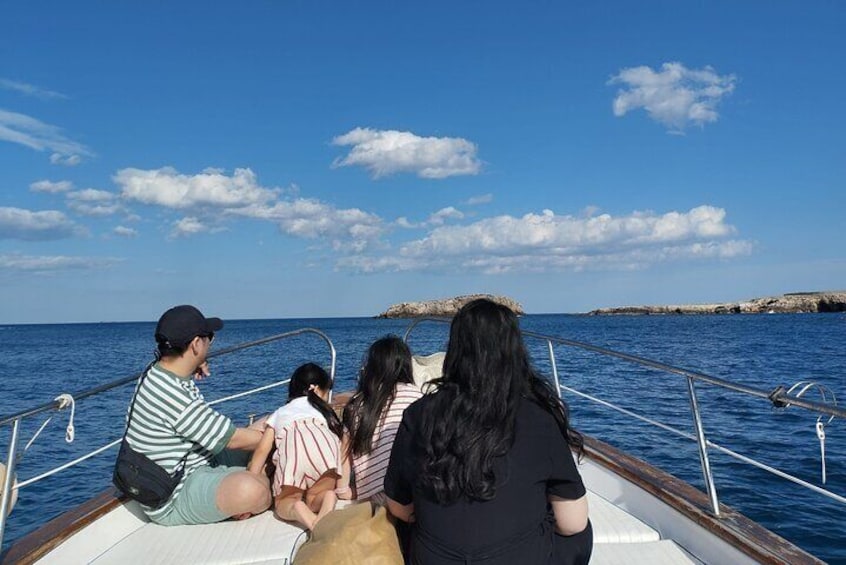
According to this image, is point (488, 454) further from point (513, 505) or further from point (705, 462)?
point (705, 462)

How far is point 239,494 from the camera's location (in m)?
3.51

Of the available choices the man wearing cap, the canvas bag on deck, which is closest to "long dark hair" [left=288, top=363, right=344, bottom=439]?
the man wearing cap

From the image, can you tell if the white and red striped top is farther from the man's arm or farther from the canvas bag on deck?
the canvas bag on deck

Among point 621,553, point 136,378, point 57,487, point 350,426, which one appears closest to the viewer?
point 621,553

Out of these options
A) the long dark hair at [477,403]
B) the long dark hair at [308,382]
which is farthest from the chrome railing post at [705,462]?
the long dark hair at [308,382]

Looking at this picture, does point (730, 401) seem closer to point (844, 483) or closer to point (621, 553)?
point (844, 483)

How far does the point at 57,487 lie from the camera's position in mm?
10117

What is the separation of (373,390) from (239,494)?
37.1 inches

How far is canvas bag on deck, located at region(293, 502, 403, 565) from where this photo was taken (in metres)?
2.38

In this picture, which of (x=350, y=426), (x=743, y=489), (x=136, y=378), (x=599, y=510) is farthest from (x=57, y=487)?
(x=743, y=489)

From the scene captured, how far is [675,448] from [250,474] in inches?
347

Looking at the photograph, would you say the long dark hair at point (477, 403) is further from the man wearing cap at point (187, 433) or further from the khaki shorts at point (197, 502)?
the khaki shorts at point (197, 502)

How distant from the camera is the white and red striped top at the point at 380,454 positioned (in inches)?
136

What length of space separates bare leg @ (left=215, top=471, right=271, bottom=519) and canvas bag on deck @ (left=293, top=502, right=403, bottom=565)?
111cm
